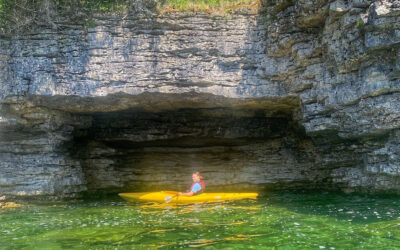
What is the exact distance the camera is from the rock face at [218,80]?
9914 mm

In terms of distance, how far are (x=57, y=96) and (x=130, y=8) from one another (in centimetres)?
362

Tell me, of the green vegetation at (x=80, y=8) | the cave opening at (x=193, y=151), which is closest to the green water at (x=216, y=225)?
the cave opening at (x=193, y=151)

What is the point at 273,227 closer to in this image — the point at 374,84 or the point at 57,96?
the point at 374,84

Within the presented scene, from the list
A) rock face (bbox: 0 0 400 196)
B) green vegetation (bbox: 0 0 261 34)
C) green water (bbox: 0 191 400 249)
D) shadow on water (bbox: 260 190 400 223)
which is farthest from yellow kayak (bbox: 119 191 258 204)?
green vegetation (bbox: 0 0 261 34)

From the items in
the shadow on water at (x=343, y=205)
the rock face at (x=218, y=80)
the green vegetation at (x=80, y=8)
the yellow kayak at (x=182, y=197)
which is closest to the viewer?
the shadow on water at (x=343, y=205)

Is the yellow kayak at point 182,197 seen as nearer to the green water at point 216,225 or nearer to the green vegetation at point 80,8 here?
the green water at point 216,225

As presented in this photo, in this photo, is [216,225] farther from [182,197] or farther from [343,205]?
[182,197]

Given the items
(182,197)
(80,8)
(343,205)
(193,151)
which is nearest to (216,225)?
(343,205)

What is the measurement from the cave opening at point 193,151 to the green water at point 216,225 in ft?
13.0

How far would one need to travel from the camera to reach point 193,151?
634 inches

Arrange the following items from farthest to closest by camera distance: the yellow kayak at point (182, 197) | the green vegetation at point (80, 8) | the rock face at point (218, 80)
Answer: the yellow kayak at point (182, 197) → the green vegetation at point (80, 8) → the rock face at point (218, 80)

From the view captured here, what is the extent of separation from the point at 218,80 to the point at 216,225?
5197 millimetres

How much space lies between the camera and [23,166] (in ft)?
41.2

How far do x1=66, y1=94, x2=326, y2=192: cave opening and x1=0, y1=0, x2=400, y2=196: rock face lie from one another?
707 millimetres
